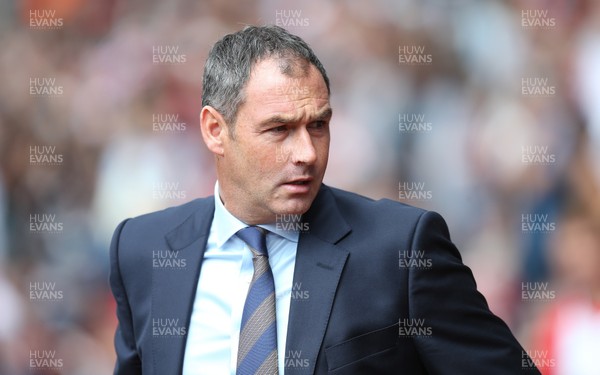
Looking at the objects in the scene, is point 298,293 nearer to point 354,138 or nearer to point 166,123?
point 354,138

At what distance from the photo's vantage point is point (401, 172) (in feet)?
17.2

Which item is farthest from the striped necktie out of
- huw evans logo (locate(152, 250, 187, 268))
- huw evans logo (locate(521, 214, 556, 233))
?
huw evans logo (locate(521, 214, 556, 233))

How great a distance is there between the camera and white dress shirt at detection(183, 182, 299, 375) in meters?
2.75

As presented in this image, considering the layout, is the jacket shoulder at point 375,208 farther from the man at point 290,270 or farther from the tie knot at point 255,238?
the tie knot at point 255,238

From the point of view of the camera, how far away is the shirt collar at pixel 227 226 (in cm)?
286

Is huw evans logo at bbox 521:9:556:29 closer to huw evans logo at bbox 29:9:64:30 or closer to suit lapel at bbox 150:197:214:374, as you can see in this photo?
huw evans logo at bbox 29:9:64:30

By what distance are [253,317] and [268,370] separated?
0.15 metres

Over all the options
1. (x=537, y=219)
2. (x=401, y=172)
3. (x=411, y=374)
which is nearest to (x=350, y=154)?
(x=401, y=172)

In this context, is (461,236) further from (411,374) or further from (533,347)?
(411,374)

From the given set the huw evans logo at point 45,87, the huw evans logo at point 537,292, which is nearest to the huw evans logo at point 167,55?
the huw evans logo at point 45,87

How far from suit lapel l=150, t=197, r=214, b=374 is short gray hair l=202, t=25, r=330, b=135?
0.36 m

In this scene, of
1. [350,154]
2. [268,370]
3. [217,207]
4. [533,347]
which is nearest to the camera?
[268,370]

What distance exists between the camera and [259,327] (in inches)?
106

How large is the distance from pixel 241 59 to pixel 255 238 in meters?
0.51
